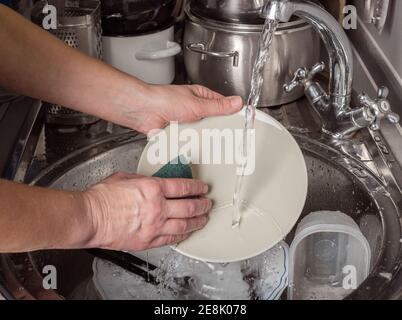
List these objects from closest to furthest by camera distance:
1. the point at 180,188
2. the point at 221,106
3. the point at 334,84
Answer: the point at 180,188, the point at 221,106, the point at 334,84

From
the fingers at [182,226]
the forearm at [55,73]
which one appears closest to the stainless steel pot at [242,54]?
the forearm at [55,73]

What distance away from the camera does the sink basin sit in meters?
0.75

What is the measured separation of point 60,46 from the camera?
2.52ft

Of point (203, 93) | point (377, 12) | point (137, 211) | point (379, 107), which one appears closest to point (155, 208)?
point (137, 211)

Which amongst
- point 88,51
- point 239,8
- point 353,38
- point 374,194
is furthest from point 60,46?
point 353,38

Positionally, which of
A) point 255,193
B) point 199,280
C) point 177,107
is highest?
point 177,107

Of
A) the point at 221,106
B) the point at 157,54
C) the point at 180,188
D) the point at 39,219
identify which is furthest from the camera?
the point at 157,54

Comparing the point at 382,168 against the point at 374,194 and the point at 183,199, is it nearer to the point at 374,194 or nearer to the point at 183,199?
the point at 374,194

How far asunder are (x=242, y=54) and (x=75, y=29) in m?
0.27

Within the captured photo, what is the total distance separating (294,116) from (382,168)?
213 millimetres

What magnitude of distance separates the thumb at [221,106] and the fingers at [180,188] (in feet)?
0.34

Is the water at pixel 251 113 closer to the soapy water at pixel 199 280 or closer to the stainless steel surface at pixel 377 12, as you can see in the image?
the soapy water at pixel 199 280

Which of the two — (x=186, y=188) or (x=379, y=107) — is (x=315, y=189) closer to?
(x=379, y=107)

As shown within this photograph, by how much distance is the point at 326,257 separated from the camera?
829 millimetres
